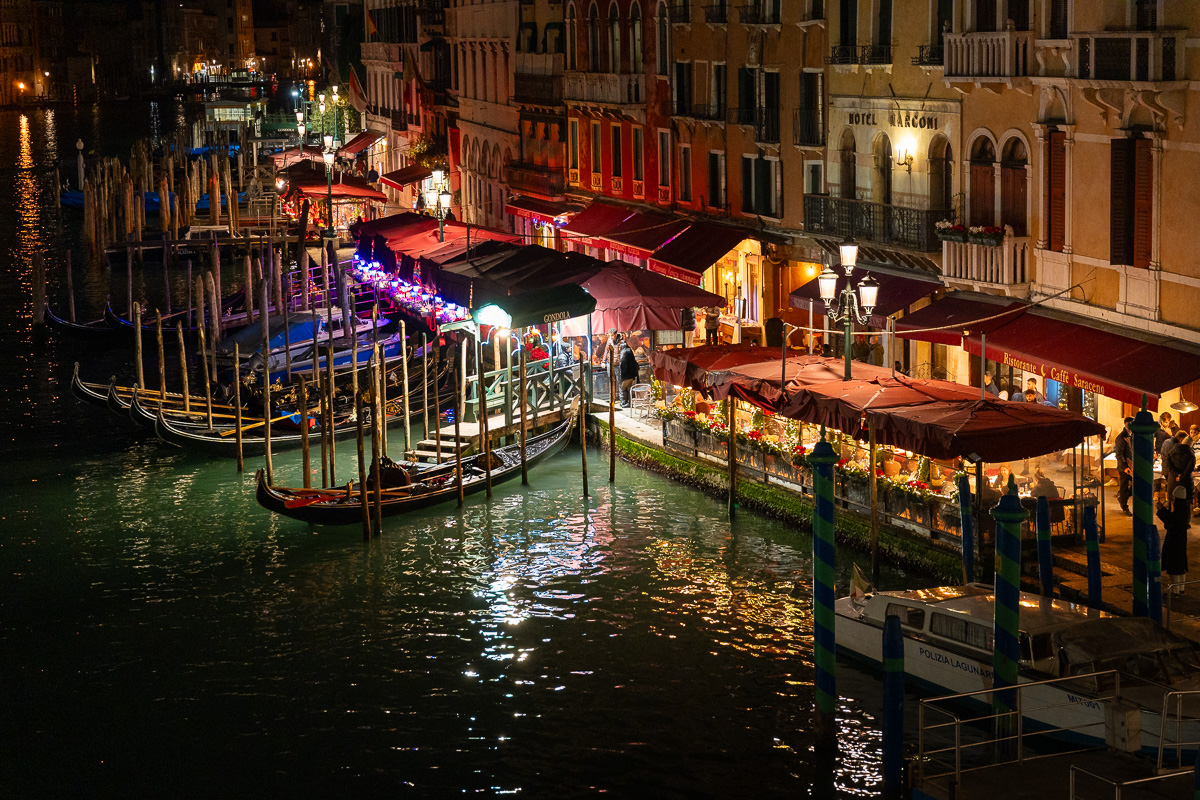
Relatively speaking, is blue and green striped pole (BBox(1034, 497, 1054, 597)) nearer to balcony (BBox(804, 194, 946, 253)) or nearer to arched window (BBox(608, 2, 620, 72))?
balcony (BBox(804, 194, 946, 253))

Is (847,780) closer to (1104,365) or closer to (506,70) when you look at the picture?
(1104,365)

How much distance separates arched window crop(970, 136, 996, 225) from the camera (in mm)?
28016

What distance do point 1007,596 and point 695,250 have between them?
68.0 feet

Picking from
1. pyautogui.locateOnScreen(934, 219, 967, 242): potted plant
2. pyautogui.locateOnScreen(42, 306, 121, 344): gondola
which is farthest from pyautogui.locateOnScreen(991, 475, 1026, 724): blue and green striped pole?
pyautogui.locateOnScreen(42, 306, 121, 344): gondola

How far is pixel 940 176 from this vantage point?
29766 mm

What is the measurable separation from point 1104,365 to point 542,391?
13334 mm

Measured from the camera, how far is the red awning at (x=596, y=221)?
41.4 meters

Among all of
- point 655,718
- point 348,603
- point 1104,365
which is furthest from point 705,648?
point 1104,365

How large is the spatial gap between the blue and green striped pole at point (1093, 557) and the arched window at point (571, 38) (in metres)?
28.3

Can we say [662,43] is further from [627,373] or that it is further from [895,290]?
[895,290]

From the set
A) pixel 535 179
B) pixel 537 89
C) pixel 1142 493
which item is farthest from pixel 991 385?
pixel 537 89

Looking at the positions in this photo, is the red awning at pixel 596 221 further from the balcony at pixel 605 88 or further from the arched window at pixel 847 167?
the arched window at pixel 847 167

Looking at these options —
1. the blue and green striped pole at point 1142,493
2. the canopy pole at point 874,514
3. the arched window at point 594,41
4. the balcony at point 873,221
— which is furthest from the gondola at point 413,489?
the arched window at point 594,41

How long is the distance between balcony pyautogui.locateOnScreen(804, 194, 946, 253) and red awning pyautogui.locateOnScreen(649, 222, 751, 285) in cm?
304
